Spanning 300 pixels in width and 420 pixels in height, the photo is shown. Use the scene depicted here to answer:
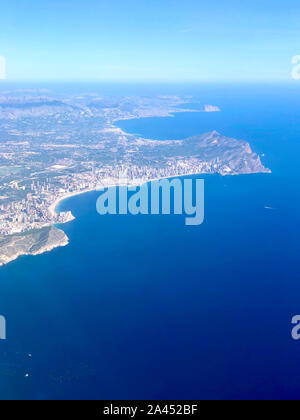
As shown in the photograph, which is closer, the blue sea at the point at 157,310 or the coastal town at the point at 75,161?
the blue sea at the point at 157,310

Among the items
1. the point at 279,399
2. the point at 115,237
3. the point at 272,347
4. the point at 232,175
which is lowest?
the point at 279,399

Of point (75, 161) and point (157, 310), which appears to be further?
point (75, 161)

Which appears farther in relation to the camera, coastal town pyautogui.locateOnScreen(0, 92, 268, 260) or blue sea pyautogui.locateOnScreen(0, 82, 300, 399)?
coastal town pyautogui.locateOnScreen(0, 92, 268, 260)

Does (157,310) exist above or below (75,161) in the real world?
below

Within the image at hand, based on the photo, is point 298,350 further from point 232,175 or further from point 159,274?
point 232,175

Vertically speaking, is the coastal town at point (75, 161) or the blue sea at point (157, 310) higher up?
the coastal town at point (75, 161)

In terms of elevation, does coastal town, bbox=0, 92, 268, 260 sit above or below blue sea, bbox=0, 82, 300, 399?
above
